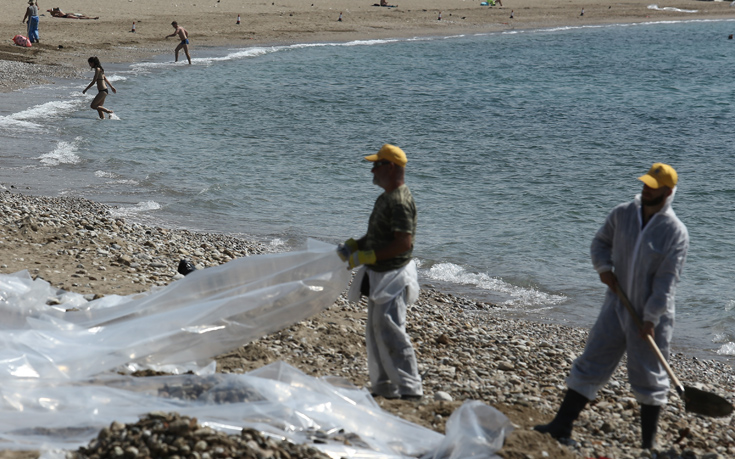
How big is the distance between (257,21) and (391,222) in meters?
43.1

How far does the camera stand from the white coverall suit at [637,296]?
482 cm

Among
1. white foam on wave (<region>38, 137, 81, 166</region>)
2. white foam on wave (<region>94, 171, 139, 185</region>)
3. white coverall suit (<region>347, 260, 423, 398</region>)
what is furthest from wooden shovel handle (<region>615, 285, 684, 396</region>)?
white foam on wave (<region>38, 137, 81, 166</region>)

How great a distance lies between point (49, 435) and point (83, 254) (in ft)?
16.5

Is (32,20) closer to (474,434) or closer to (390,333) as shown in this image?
(390,333)

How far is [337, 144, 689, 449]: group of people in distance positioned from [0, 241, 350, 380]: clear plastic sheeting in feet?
1.37

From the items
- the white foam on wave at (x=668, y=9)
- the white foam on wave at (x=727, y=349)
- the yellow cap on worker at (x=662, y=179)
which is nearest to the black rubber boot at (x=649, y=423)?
the yellow cap on worker at (x=662, y=179)

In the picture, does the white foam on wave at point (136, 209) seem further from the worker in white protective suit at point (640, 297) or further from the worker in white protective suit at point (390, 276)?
the worker in white protective suit at point (640, 297)

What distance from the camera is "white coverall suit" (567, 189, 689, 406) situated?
4820 millimetres

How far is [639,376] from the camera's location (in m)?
4.99

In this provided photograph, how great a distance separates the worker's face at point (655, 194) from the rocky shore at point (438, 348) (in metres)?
1.75

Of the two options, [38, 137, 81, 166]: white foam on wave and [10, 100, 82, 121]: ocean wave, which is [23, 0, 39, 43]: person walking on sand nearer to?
[10, 100, 82, 121]: ocean wave

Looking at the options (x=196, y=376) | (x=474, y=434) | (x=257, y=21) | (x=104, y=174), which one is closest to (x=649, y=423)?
(x=474, y=434)

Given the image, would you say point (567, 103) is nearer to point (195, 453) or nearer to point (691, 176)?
point (691, 176)

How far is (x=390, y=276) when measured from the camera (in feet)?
18.1
